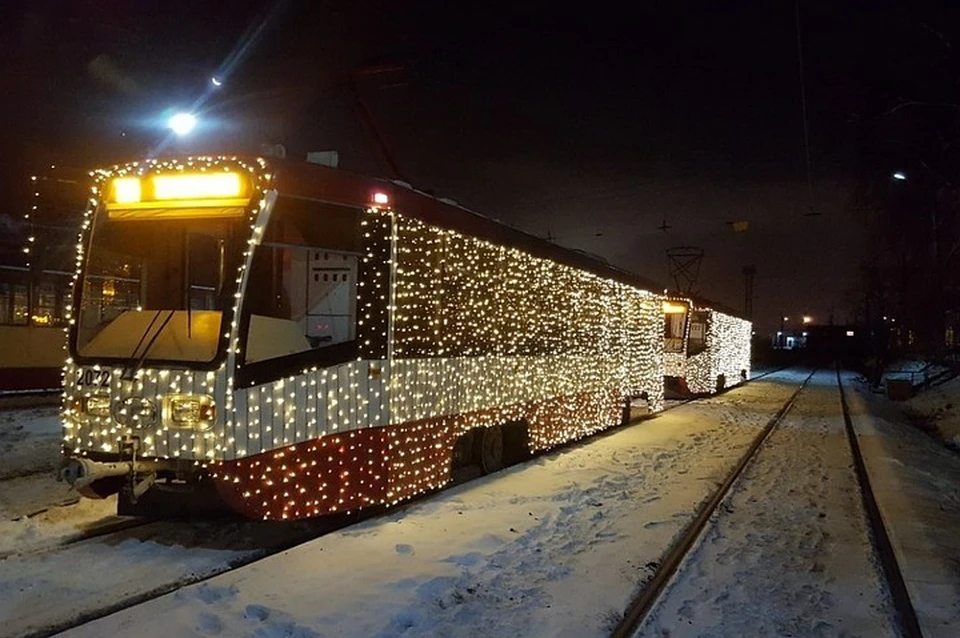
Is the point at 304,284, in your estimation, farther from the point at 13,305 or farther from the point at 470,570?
the point at 13,305

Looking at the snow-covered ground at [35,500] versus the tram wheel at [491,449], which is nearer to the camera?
the snow-covered ground at [35,500]

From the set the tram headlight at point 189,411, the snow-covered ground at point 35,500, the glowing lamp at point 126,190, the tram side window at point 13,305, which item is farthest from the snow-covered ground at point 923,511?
the tram side window at point 13,305

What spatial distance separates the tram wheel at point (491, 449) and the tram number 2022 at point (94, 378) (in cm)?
485

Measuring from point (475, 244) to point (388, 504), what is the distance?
339cm

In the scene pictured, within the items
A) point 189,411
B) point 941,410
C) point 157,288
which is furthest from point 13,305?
point 941,410

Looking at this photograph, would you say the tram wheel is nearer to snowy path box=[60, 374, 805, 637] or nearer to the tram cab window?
snowy path box=[60, 374, 805, 637]

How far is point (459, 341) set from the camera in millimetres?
9773

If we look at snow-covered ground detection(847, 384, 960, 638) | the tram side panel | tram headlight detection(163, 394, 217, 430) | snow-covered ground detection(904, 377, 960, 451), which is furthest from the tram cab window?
the tram side panel

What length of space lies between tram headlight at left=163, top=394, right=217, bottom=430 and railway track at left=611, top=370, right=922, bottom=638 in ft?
11.8

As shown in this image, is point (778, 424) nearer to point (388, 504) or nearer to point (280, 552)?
point (388, 504)

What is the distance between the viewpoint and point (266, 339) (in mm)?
7176

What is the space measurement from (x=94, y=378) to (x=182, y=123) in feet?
25.5

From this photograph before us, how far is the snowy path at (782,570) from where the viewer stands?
571 centimetres

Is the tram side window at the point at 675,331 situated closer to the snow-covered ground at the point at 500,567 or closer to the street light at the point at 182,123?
the snow-covered ground at the point at 500,567
